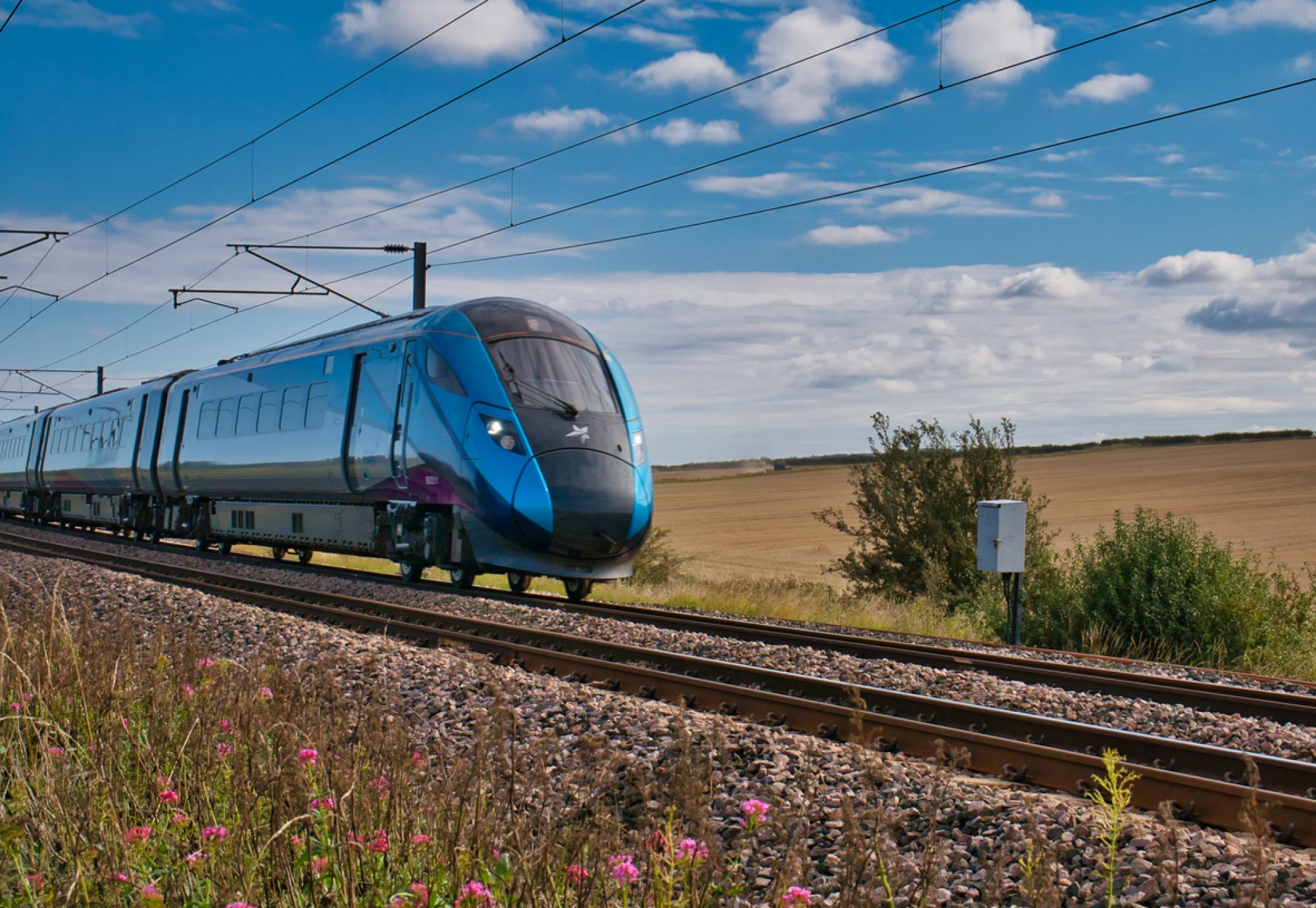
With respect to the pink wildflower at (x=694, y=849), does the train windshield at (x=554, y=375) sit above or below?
above

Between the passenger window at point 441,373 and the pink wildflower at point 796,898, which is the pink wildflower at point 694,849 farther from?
the passenger window at point 441,373

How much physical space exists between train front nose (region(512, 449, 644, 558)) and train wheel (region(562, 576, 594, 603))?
136 centimetres

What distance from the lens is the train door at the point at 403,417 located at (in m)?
13.2

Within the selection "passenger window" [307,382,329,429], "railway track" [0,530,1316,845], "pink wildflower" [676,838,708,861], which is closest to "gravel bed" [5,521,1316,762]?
"railway track" [0,530,1316,845]

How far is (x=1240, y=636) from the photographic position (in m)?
11.9

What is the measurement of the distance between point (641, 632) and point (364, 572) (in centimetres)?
875

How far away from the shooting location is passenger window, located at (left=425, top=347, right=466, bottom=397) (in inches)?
496

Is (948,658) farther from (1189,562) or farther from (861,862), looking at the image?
(861,862)

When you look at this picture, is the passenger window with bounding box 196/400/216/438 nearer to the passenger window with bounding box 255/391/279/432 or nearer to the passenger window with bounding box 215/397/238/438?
the passenger window with bounding box 215/397/238/438

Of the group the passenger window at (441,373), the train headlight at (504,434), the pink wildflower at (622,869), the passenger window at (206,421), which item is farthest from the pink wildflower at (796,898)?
the passenger window at (206,421)

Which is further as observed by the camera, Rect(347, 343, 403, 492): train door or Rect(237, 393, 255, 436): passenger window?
Rect(237, 393, 255, 436): passenger window

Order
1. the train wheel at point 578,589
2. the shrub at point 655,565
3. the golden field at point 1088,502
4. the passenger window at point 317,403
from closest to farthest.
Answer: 1. the train wheel at point 578,589
2. the passenger window at point 317,403
3. the shrub at point 655,565
4. the golden field at point 1088,502

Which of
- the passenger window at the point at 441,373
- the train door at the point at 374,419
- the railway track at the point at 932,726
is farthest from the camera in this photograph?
the train door at the point at 374,419

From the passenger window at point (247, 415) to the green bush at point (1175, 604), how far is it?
12027mm
